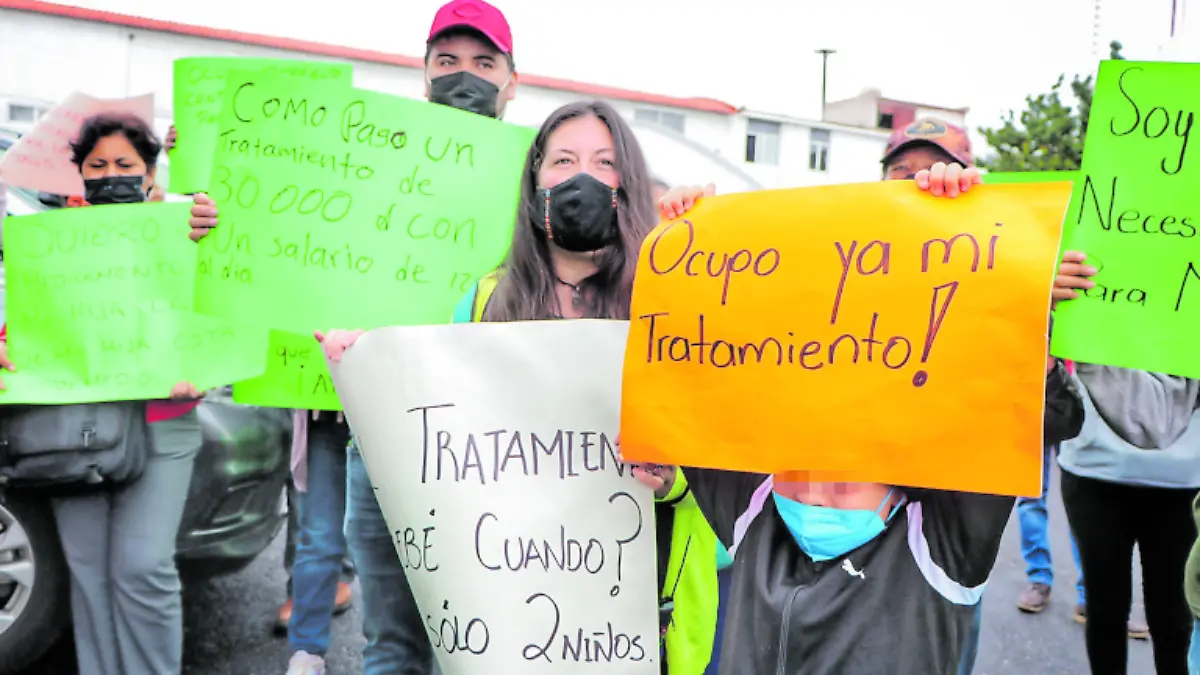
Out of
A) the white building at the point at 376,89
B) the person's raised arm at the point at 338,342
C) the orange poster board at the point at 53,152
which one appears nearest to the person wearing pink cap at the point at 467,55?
the person's raised arm at the point at 338,342

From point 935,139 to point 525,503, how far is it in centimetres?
140

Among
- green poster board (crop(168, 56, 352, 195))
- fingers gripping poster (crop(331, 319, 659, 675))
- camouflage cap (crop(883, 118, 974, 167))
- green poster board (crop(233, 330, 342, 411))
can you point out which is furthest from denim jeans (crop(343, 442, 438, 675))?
camouflage cap (crop(883, 118, 974, 167))

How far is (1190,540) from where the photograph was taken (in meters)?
2.96

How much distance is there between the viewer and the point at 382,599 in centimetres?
241

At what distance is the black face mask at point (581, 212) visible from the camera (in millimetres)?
1945

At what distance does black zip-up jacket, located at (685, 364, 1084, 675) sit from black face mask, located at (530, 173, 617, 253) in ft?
2.36

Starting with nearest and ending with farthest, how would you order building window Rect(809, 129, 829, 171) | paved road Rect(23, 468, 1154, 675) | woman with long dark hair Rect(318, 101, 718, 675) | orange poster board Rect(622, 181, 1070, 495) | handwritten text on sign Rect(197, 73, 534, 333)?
orange poster board Rect(622, 181, 1070, 495)
woman with long dark hair Rect(318, 101, 718, 675)
handwritten text on sign Rect(197, 73, 534, 333)
paved road Rect(23, 468, 1154, 675)
building window Rect(809, 129, 829, 171)

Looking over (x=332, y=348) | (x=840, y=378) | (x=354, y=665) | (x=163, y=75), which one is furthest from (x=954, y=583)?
(x=163, y=75)

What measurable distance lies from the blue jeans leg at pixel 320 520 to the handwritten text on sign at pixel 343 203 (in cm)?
85

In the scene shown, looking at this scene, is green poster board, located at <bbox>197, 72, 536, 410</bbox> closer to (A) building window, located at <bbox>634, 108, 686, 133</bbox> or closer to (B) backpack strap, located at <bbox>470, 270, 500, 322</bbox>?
(B) backpack strap, located at <bbox>470, 270, 500, 322</bbox>

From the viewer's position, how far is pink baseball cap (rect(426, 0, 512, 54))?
2.51 meters

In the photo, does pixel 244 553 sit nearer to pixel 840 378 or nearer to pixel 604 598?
pixel 604 598

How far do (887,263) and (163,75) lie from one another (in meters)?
30.5

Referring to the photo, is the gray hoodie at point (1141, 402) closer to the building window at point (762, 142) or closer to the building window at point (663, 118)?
the building window at point (663, 118)
